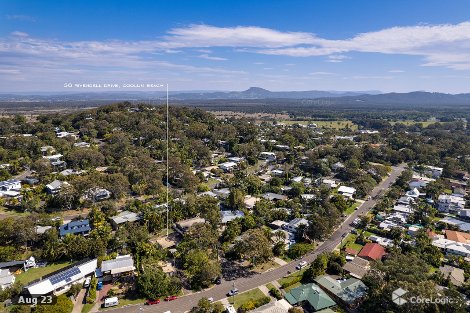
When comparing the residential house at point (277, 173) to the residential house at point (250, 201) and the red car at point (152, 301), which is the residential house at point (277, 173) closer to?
the residential house at point (250, 201)

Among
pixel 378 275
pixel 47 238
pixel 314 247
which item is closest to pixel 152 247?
pixel 47 238

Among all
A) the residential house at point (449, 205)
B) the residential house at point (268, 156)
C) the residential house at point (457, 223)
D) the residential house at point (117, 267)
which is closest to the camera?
the residential house at point (117, 267)

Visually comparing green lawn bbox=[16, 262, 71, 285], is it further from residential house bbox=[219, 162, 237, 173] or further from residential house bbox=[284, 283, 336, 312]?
residential house bbox=[219, 162, 237, 173]

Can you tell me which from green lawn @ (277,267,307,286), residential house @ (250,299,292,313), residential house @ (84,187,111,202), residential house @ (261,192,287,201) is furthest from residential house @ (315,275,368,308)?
residential house @ (84,187,111,202)

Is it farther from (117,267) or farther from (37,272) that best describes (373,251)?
(37,272)

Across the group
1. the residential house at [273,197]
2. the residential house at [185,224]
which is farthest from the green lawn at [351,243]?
the residential house at [185,224]

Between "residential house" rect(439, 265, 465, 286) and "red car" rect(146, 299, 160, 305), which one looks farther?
"residential house" rect(439, 265, 465, 286)
